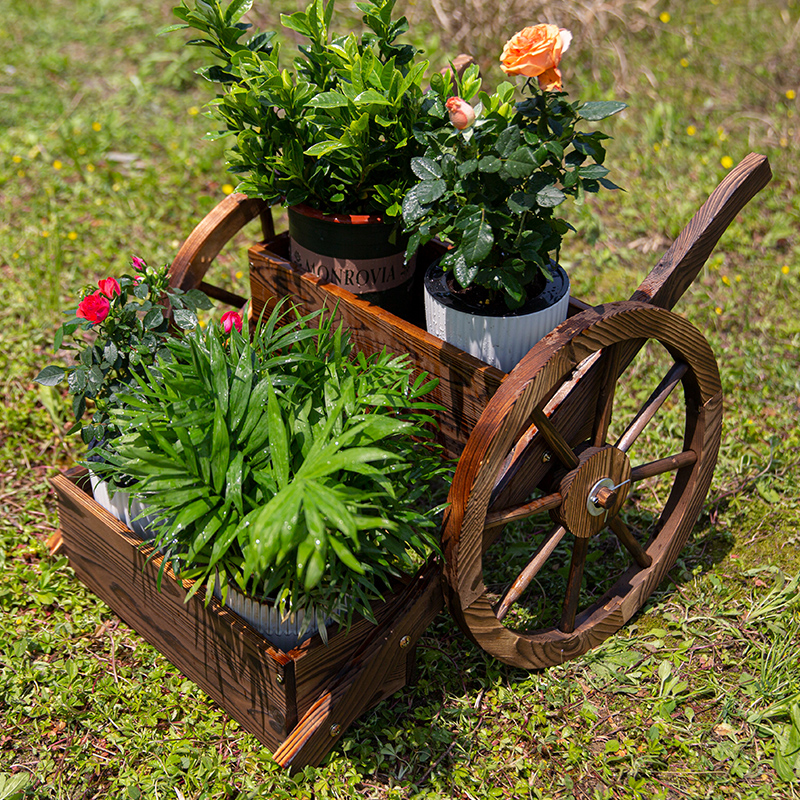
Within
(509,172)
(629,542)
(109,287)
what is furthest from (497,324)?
(109,287)

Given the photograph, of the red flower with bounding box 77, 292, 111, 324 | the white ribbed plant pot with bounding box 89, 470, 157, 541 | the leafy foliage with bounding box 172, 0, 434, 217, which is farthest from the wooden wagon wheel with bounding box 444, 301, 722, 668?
the red flower with bounding box 77, 292, 111, 324

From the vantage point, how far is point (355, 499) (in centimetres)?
144

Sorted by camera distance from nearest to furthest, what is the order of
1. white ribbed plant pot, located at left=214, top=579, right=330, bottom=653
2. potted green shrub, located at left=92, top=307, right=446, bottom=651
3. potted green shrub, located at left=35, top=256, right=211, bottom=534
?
potted green shrub, located at left=92, top=307, right=446, bottom=651 < white ribbed plant pot, located at left=214, top=579, right=330, bottom=653 < potted green shrub, located at left=35, top=256, right=211, bottom=534

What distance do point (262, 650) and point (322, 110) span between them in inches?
44.9

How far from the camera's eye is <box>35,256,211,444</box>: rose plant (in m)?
1.85

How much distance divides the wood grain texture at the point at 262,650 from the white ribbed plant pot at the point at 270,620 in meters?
0.03

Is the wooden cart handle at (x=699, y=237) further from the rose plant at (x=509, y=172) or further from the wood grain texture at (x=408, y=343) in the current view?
the wood grain texture at (x=408, y=343)

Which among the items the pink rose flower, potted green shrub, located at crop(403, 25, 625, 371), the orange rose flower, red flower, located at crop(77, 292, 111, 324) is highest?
the orange rose flower

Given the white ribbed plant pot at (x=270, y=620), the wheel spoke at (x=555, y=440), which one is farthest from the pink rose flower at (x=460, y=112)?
the white ribbed plant pot at (x=270, y=620)

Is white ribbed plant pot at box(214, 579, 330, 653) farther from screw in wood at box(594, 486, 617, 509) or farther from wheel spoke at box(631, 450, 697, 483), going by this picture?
wheel spoke at box(631, 450, 697, 483)

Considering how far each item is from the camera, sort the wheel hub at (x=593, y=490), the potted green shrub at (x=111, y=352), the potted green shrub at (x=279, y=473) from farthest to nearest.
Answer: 1. the potted green shrub at (x=111, y=352)
2. the wheel hub at (x=593, y=490)
3. the potted green shrub at (x=279, y=473)

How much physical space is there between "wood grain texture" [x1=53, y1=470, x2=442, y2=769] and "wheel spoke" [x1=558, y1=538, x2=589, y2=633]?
1.03 ft

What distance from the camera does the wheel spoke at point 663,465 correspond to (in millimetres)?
1896

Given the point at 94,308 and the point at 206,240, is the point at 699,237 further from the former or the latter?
the point at 94,308
